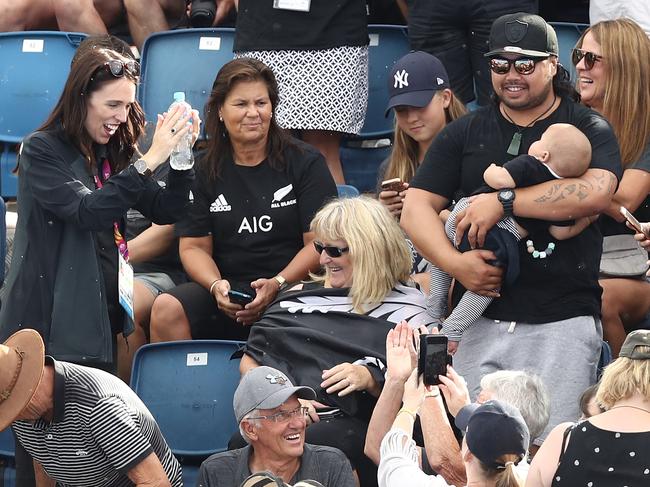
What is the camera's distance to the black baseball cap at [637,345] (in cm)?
444

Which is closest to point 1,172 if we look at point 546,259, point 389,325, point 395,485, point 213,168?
point 213,168

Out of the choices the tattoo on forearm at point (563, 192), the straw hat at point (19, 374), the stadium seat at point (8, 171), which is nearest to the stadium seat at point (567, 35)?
the tattoo on forearm at point (563, 192)

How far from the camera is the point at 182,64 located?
870 cm

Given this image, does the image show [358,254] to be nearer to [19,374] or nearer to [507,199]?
[507,199]

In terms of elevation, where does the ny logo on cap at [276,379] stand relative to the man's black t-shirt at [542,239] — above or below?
below

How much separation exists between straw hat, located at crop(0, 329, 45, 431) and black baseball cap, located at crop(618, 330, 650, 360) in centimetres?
213

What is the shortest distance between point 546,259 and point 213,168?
6.58 ft

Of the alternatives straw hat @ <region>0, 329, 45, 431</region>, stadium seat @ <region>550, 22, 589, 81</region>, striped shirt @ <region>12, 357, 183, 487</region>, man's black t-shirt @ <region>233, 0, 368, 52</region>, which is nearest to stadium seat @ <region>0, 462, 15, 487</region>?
striped shirt @ <region>12, 357, 183, 487</region>

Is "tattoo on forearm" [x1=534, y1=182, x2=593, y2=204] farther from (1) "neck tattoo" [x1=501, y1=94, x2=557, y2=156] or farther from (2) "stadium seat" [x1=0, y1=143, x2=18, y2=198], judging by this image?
(2) "stadium seat" [x1=0, y1=143, x2=18, y2=198]

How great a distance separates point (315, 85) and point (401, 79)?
0.75 metres

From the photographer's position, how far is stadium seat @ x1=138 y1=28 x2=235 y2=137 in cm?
867

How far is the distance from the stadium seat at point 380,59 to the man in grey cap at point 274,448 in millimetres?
3393

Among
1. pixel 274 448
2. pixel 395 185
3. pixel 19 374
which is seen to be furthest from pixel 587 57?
pixel 19 374

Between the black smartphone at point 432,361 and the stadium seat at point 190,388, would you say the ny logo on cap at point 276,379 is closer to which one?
the black smartphone at point 432,361
